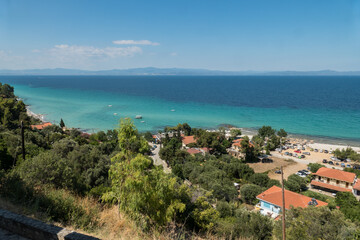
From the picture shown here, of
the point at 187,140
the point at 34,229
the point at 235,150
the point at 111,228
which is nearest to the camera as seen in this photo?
the point at 34,229

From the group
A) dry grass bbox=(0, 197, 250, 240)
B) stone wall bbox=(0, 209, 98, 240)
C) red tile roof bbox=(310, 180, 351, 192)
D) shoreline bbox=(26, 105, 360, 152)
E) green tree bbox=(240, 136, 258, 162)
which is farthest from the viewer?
Result: shoreline bbox=(26, 105, 360, 152)

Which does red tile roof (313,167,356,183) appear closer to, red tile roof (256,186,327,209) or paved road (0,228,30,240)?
red tile roof (256,186,327,209)

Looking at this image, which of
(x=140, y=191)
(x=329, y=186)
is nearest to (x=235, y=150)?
(x=329, y=186)

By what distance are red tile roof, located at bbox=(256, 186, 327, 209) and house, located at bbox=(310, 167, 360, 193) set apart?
8760mm

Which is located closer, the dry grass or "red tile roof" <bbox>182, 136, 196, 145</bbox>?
the dry grass

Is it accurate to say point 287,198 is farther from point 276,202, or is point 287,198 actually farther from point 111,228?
point 111,228

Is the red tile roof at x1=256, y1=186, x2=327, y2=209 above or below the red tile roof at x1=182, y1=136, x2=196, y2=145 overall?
above

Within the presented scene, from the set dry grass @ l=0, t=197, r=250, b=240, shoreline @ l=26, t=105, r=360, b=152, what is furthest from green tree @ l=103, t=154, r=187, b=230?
shoreline @ l=26, t=105, r=360, b=152

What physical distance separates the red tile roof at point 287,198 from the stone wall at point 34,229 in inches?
635

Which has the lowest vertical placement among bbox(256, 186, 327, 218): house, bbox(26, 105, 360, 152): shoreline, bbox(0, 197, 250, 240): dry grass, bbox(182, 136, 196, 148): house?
bbox(26, 105, 360, 152): shoreline

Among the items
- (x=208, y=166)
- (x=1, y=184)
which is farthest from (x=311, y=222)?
(x=208, y=166)

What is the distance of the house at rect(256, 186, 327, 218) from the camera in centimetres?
1645

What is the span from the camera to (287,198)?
17.1m

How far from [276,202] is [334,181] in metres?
12.3
